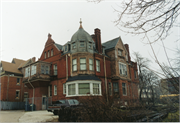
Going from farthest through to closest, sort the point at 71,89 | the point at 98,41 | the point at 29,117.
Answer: the point at 98,41, the point at 71,89, the point at 29,117

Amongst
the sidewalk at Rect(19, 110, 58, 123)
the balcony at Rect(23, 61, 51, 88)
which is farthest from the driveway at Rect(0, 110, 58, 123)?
the balcony at Rect(23, 61, 51, 88)

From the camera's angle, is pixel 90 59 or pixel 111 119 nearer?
pixel 111 119

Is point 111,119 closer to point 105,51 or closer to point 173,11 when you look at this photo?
point 173,11

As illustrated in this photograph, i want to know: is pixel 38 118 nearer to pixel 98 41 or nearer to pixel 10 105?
pixel 98 41

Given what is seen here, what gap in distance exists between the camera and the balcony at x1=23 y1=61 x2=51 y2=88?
24.4m

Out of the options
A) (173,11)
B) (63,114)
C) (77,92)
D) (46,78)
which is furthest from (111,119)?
(46,78)

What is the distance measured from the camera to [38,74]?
2428 centimetres

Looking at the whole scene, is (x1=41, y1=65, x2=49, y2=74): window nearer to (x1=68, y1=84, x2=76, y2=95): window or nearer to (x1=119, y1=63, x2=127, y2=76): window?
(x1=68, y1=84, x2=76, y2=95): window

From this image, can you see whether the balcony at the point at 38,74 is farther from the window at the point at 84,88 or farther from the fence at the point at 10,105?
the window at the point at 84,88

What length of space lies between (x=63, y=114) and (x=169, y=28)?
797cm

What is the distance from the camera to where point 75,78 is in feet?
69.2

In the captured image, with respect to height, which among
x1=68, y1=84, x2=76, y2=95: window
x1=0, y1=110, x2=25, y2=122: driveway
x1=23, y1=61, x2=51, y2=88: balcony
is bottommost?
x1=0, y1=110, x2=25, y2=122: driveway

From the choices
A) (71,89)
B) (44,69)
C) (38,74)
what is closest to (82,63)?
(71,89)

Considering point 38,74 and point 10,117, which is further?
point 38,74
